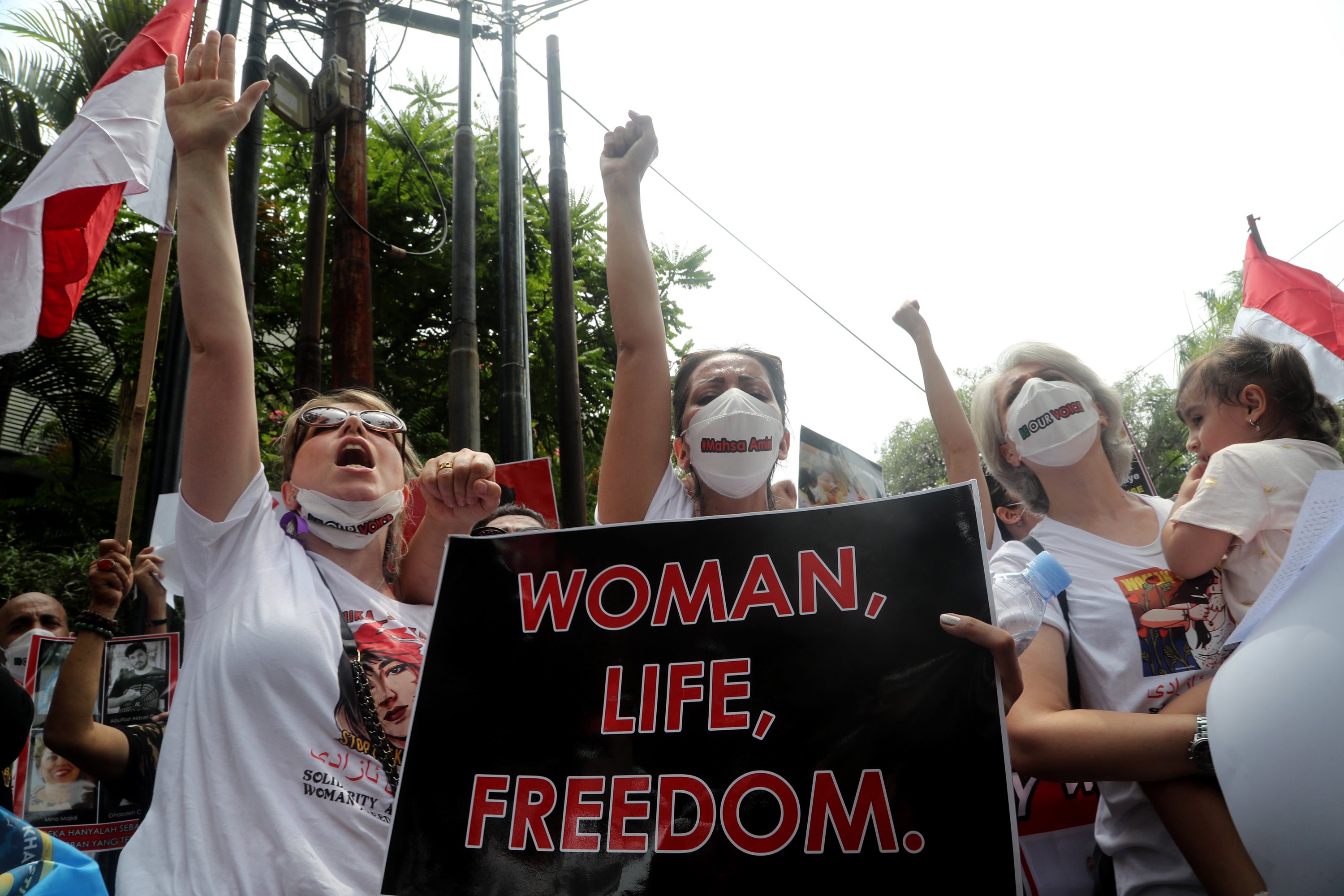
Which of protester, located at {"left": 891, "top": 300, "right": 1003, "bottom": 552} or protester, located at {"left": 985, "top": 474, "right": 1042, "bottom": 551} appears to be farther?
protester, located at {"left": 985, "top": 474, "right": 1042, "bottom": 551}

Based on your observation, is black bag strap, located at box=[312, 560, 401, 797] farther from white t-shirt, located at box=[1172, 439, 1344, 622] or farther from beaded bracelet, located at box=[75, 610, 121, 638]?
A: white t-shirt, located at box=[1172, 439, 1344, 622]

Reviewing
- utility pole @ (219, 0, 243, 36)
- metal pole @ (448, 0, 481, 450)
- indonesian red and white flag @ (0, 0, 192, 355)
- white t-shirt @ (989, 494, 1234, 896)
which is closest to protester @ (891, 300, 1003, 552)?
white t-shirt @ (989, 494, 1234, 896)

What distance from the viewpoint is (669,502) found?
2.48 m

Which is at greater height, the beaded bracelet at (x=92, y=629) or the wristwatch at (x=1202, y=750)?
the beaded bracelet at (x=92, y=629)

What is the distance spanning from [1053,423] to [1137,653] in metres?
0.70

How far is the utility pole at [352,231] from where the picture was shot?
6.93 m

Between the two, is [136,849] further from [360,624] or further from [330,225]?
[330,225]

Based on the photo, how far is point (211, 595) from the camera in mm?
1989

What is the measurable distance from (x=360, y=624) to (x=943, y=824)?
1312 mm

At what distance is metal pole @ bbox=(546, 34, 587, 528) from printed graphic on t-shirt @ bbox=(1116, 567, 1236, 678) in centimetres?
716

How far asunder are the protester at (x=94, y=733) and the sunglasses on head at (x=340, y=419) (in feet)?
2.92

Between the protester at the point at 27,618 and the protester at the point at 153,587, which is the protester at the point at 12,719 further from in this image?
the protester at the point at 27,618

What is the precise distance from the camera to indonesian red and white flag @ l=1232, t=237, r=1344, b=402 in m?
4.25

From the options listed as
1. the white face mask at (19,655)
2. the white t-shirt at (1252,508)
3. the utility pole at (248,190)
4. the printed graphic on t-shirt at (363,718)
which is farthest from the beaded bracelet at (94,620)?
the utility pole at (248,190)
